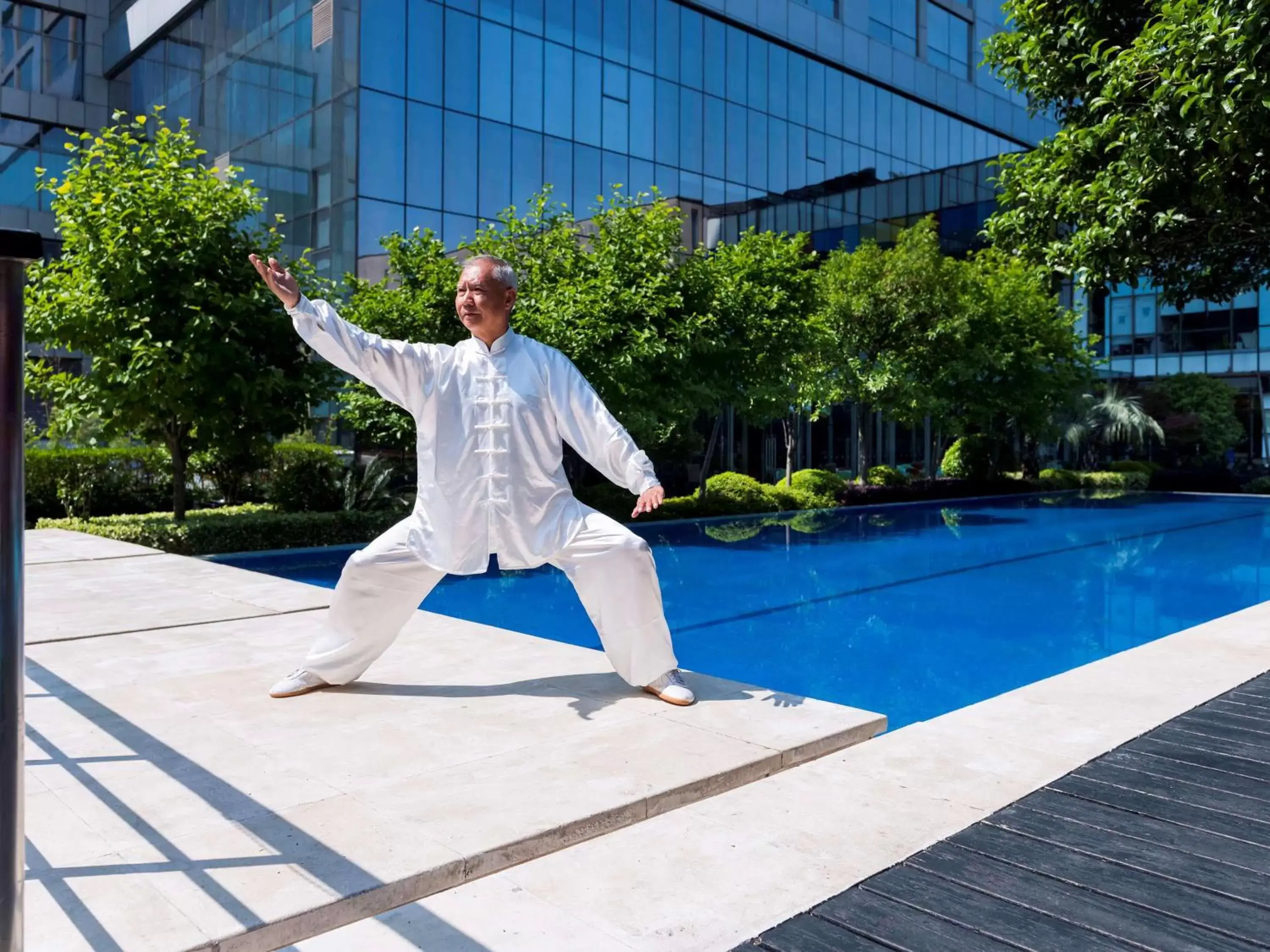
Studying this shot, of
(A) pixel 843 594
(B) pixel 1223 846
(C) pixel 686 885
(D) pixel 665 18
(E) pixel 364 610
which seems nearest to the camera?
(C) pixel 686 885

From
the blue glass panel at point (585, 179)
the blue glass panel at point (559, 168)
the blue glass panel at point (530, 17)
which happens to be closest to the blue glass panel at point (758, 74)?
the blue glass panel at point (585, 179)

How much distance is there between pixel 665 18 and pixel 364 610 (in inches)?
960

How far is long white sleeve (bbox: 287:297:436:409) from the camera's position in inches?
177

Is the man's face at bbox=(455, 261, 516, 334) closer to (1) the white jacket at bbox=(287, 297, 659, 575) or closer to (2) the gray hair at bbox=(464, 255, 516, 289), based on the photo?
(2) the gray hair at bbox=(464, 255, 516, 289)

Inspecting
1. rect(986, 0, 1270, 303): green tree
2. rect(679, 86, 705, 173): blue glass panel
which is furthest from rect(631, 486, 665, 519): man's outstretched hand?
rect(679, 86, 705, 173): blue glass panel

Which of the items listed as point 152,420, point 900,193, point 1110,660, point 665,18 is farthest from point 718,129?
point 1110,660

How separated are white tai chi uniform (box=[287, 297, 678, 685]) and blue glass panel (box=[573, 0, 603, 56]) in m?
21.3

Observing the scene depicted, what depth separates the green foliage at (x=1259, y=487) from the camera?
3027 cm

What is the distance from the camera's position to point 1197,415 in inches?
1348

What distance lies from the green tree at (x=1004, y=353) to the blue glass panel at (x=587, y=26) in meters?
10.1

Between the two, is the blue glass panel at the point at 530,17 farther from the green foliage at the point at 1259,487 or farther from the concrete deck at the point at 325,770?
the green foliage at the point at 1259,487

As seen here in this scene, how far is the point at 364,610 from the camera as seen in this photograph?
487 centimetres

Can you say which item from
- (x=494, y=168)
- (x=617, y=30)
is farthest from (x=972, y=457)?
(x=494, y=168)

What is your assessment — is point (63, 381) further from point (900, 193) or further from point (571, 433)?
point (900, 193)
